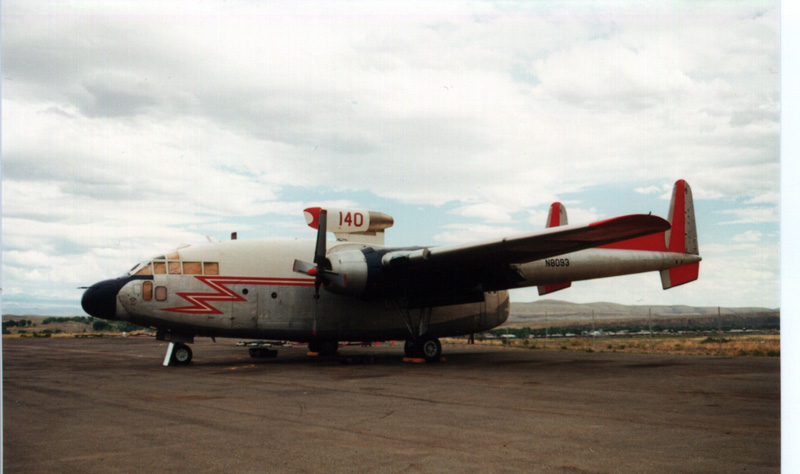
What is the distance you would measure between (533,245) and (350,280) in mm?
5289

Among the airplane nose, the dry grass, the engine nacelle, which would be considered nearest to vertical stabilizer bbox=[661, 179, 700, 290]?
the dry grass

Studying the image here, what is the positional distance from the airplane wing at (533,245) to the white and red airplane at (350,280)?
0.04 metres

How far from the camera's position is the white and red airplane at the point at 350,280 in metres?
16.6

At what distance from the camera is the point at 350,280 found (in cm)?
1709

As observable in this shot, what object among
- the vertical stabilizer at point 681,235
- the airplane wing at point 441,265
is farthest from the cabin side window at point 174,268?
the vertical stabilizer at point 681,235

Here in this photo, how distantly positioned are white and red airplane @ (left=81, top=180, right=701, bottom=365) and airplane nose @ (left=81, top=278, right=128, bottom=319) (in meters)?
0.03

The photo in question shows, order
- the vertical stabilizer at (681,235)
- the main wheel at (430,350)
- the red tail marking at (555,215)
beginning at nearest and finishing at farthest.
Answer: the main wheel at (430,350) < the vertical stabilizer at (681,235) < the red tail marking at (555,215)

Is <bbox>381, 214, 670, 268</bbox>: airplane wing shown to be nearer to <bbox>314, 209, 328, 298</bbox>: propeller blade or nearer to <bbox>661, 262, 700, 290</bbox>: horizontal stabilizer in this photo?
<bbox>314, 209, 328, 298</bbox>: propeller blade

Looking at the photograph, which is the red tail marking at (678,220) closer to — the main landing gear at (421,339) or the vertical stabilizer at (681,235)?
the vertical stabilizer at (681,235)

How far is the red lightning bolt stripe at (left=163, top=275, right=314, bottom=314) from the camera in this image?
56.0 ft

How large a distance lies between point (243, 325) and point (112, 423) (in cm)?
963

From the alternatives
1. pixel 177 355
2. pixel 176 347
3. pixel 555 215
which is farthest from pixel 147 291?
pixel 555 215

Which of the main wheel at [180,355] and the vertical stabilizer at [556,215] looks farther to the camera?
the vertical stabilizer at [556,215]
